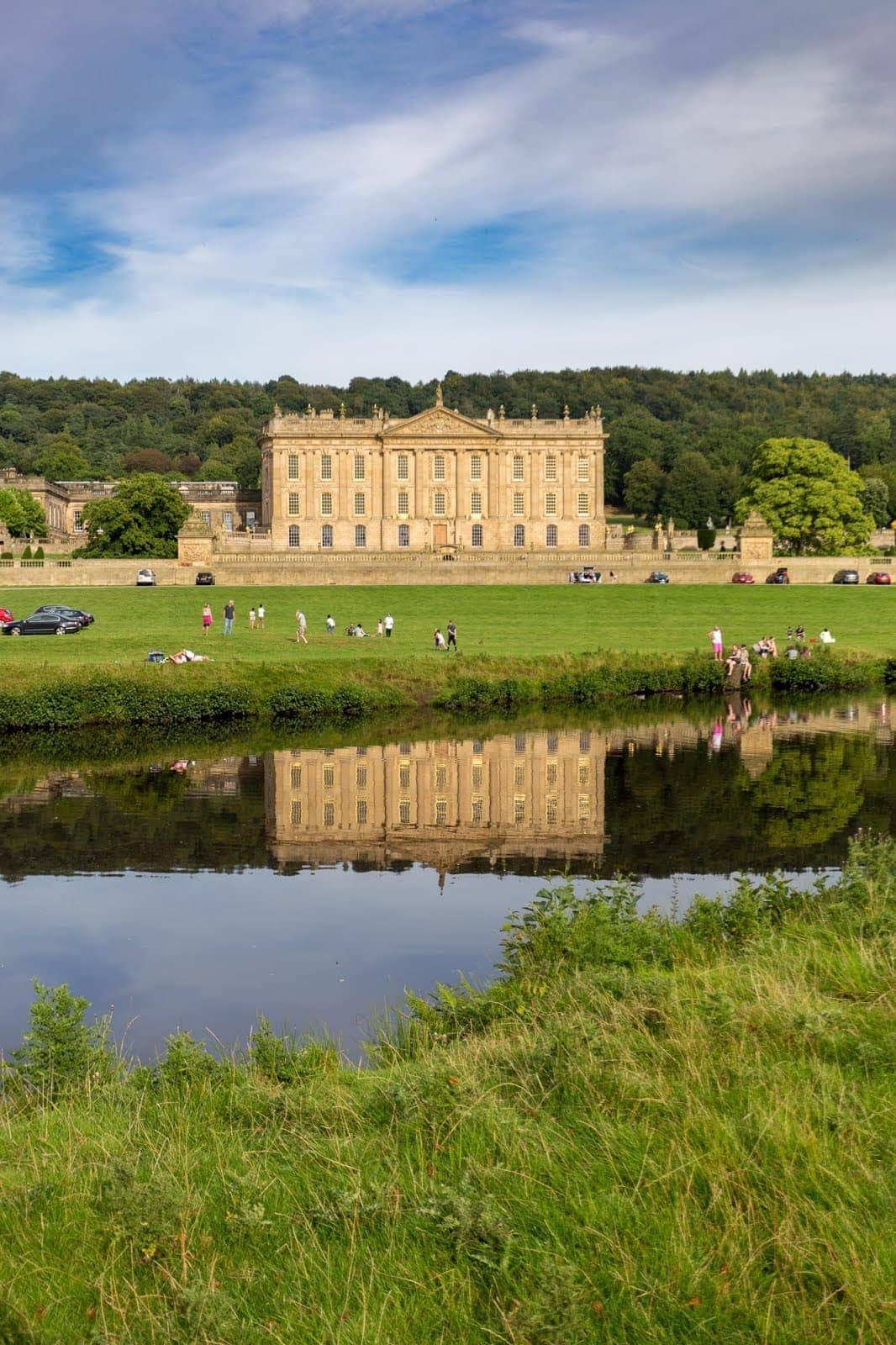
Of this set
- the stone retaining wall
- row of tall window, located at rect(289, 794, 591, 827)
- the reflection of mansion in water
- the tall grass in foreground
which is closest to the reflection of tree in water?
the reflection of mansion in water

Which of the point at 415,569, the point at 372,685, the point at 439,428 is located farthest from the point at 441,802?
the point at 439,428

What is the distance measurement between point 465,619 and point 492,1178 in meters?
46.4

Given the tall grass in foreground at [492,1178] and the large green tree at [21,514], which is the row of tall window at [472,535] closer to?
the large green tree at [21,514]

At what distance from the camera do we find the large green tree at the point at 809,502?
8250 centimetres

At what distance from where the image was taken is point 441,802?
25.5m

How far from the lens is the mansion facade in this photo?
320 feet

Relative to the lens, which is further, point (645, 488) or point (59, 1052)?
point (645, 488)

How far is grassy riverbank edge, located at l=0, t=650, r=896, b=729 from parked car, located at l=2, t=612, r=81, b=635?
10.1 metres

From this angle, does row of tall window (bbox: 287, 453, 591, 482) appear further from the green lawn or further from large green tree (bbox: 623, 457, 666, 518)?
the green lawn

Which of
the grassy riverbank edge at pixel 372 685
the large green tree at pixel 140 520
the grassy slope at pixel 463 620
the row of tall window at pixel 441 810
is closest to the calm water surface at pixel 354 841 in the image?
the row of tall window at pixel 441 810

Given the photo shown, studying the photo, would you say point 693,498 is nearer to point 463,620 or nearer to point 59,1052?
point 463,620

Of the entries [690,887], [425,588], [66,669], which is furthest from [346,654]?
[690,887]

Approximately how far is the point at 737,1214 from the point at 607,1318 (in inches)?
37.6

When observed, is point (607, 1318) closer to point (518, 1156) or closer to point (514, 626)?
point (518, 1156)
